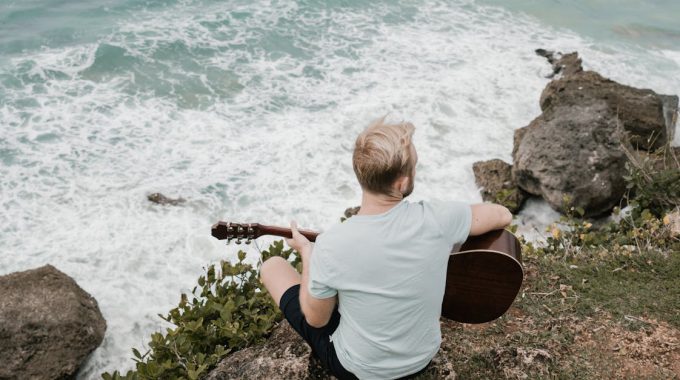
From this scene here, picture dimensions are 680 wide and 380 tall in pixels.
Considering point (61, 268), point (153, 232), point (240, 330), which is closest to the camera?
point (240, 330)

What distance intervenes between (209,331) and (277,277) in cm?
83

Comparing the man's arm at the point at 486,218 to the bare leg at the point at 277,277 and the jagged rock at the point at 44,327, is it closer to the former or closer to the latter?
the bare leg at the point at 277,277

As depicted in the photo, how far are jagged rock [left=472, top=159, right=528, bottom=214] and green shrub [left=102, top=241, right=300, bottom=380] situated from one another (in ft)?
14.8

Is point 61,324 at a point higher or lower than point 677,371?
lower

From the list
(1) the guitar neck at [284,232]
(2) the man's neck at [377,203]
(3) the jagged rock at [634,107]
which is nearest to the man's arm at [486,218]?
(2) the man's neck at [377,203]

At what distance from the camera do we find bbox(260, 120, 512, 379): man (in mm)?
2660

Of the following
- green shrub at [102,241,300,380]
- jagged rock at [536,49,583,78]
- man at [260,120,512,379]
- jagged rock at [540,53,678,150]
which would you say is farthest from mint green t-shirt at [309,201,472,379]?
jagged rock at [536,49,583,78]

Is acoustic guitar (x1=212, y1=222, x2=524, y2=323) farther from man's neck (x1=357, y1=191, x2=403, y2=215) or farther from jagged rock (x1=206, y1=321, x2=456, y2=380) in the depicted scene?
man's neck (x1=357, y1=191, x2=403, y2=215)

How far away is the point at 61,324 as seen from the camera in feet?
18.5

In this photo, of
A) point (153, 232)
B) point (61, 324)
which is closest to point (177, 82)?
point (153, 232)

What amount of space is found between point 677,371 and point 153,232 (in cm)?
591

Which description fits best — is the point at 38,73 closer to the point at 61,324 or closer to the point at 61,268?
the point at 61,268

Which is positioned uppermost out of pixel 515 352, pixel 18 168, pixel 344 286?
pixel 344 286

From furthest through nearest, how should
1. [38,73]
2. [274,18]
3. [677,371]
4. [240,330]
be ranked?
[274,18], [38,73], [240,330], [677,371]
